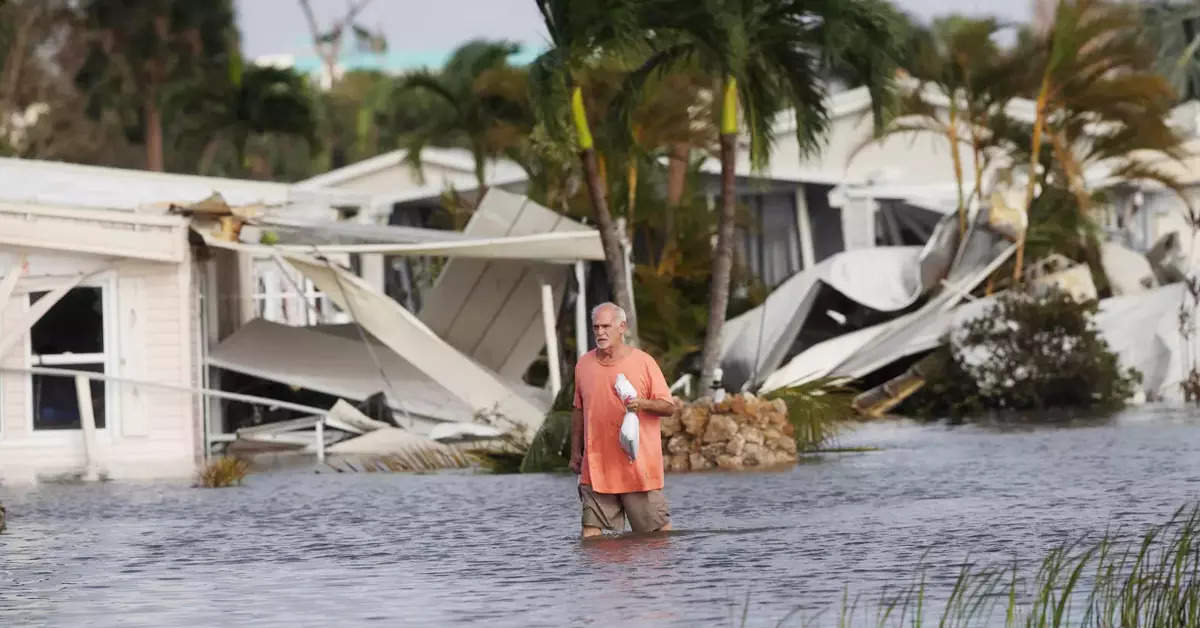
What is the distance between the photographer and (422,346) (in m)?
26.9

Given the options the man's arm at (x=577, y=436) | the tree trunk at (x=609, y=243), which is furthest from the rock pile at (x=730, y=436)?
the man's arm at (x=577, y=436)

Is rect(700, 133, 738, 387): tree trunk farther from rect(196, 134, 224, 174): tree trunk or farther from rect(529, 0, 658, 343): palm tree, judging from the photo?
rect(196, 134, 224, 174): tree trunk

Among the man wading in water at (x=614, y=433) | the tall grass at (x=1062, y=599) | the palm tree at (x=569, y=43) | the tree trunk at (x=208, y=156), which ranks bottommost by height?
the tall grass at (x=1062, y=599)

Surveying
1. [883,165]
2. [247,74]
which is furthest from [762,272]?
[247,74]

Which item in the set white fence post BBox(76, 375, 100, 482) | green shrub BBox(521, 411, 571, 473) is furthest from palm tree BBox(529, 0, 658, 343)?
white fence post BBox(76, 375, 100, 482)

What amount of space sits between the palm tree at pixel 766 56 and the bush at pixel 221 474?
194 inches

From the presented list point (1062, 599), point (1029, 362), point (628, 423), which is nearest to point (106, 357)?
point (1029, 362)

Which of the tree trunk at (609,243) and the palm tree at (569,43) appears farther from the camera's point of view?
the tree trunk at (609,243)

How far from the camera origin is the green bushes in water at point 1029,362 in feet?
107

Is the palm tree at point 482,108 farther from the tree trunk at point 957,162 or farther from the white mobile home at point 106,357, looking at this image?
the white mobile home at point 106,357

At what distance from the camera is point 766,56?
2534 cm

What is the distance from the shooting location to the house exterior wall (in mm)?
25797

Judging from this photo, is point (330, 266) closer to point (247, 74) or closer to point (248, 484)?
point (248, 484)

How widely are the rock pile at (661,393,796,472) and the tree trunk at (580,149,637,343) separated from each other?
89.1 inches
